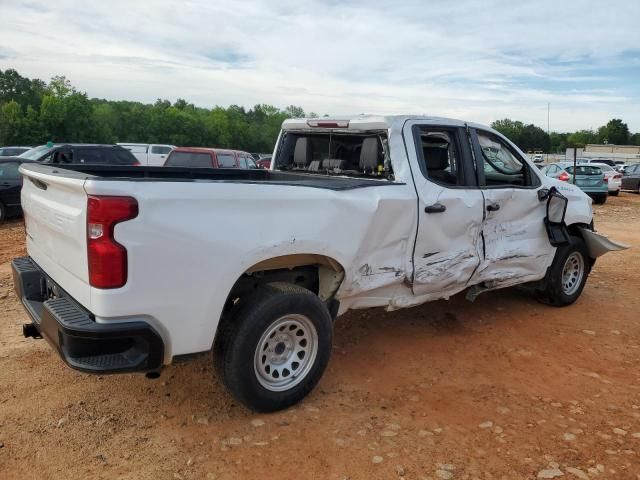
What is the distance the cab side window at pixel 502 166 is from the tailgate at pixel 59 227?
3.61m

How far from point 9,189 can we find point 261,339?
10733mm

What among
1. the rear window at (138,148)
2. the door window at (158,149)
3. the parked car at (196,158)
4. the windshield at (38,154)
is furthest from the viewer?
the door window at (158,149)

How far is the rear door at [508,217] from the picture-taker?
498cm

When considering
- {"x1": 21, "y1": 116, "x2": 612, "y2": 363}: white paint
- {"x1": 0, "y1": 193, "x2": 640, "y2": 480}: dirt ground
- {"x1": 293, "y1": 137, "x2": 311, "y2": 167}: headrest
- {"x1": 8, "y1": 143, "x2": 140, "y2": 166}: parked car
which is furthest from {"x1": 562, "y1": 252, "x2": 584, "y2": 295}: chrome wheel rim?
{"x1": 8, "y1": 143, "x2": 140, "y2": 166}: parked car

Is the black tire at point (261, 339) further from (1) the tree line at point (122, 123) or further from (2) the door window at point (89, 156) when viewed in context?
(1) the tree line at point (122, 123)

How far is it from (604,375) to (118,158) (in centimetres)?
1239

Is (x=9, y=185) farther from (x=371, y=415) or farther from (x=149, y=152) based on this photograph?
(x=149, y=152)

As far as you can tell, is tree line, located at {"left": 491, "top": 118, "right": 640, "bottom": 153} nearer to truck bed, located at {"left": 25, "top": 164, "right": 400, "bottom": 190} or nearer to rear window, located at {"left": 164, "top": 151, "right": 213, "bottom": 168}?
rear window, located at {"left": 164, "top": 151, "right": 213, "bottom": 168}

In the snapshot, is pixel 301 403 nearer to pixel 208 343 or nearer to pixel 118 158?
pixel 208 343

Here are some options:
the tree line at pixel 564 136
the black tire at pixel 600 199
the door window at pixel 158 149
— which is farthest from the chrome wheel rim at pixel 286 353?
the tree line at pixel 564 136

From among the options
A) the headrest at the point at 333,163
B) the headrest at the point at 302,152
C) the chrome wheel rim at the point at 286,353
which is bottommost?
the chrome wheel rim at the point at 286,353

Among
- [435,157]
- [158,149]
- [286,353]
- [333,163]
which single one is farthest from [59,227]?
[158,149]

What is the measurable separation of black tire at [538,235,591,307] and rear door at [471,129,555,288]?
16 centimetres

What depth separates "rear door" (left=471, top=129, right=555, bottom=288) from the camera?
196 inches
